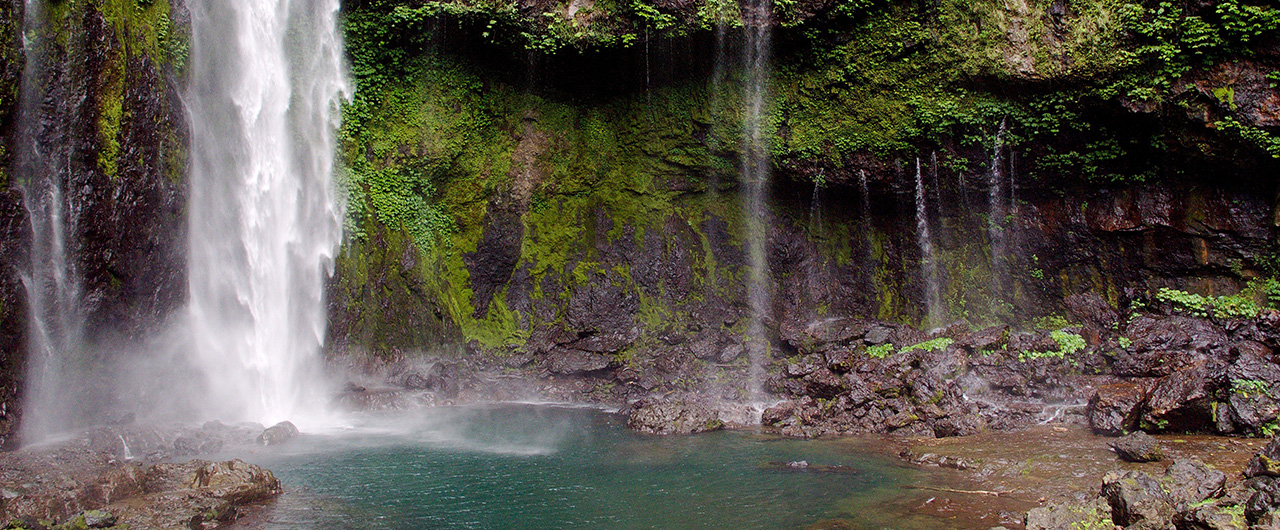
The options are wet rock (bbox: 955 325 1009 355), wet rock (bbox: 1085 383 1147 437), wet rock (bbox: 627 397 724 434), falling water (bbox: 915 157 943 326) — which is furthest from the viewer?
falling water (bbox: 915 157 943 326)

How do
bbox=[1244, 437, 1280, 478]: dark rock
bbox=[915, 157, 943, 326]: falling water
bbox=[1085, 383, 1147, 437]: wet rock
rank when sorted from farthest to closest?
bbox=[915, 157, 943, 326]: falling water
bbox=[1085, 383, 1147, 437]: wet rock
bbox=[1244, 437, 1280, 478]: dark rock

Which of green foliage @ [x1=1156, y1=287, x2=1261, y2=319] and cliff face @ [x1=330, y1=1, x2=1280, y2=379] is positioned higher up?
cliff face @ [x1=330, y1=1, x2=1280, y2=379]

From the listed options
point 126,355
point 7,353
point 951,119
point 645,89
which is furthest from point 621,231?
point 7,353

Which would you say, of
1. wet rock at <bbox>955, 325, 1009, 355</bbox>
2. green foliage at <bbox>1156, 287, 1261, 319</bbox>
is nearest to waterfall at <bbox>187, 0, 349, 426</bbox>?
wet rock at <bbox>955, 325, 1009, 355</bbox>

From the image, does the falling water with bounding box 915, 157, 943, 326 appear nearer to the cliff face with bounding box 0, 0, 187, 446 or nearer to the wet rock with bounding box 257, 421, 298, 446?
the wet rock with bounding box 257, 421, 298, 446

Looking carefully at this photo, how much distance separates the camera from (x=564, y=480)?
9.93 metres

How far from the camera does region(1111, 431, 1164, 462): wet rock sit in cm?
929

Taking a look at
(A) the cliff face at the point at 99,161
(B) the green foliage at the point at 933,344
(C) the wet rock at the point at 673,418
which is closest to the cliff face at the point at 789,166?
(B) the green foliage at the point at 933,344

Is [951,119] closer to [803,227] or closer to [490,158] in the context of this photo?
[803,227]

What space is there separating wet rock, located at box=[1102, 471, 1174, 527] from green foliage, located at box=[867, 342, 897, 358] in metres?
7.76

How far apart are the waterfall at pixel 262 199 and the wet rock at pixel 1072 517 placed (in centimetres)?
1138

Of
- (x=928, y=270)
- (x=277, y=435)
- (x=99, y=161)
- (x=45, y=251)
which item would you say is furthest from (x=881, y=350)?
(x=45, y=251)

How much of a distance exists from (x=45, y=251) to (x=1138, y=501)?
535 inches

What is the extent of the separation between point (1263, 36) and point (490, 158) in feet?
49.8
